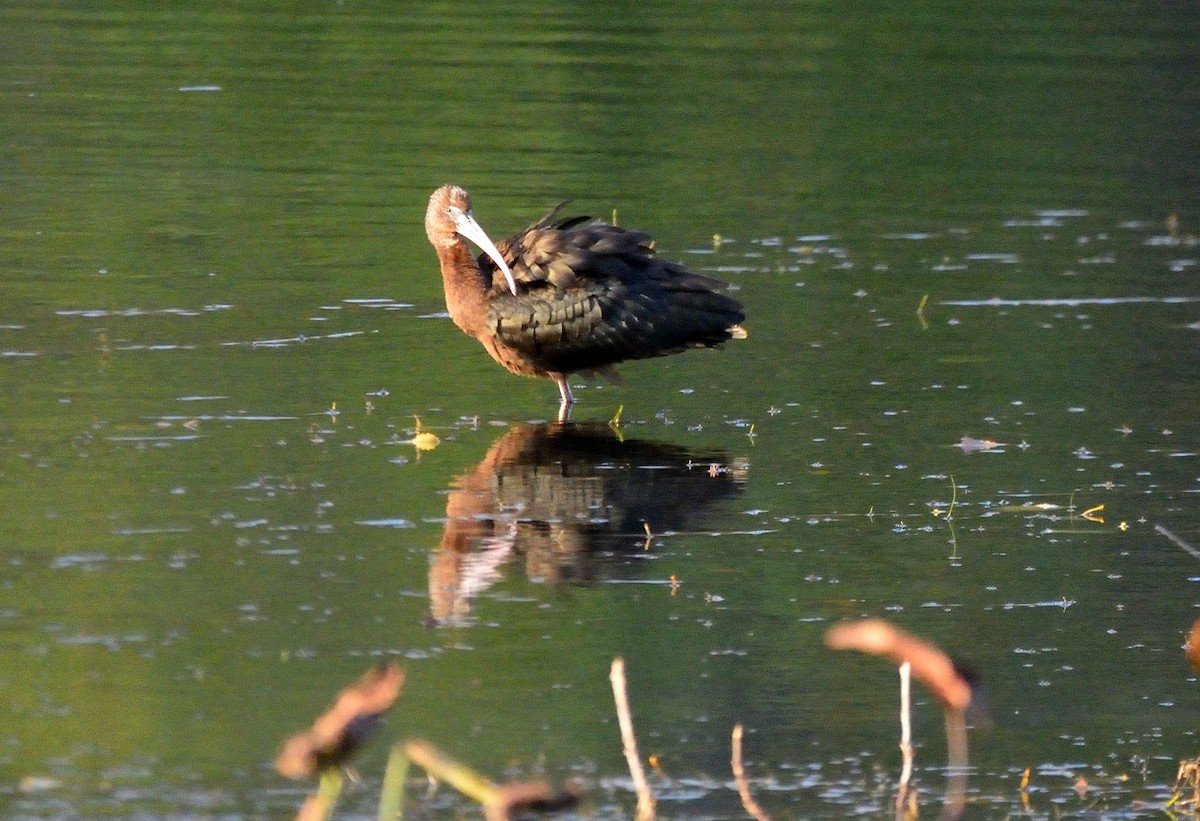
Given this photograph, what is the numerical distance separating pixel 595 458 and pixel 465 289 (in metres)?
1.50

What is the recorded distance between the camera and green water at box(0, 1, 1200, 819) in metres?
6.61

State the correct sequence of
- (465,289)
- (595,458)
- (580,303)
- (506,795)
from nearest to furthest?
1. (506,795)
2. (595,458)
3. (580,303)
4. (465,289)

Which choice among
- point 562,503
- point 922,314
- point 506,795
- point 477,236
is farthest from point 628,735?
point 922,314

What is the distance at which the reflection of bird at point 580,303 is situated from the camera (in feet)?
34.3

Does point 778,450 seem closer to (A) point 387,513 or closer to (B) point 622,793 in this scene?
(A) point 387,513

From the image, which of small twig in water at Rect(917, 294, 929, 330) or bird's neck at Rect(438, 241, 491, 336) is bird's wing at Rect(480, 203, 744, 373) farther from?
small twig in water at Rect(917, 294, 929, 330)

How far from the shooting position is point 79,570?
25.5 ft

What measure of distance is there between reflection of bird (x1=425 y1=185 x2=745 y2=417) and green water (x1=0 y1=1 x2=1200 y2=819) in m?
0.33

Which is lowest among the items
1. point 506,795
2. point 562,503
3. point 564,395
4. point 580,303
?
point 562,503

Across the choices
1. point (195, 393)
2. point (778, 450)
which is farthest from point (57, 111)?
point (778, 450)

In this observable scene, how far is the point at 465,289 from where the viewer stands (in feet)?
35.3

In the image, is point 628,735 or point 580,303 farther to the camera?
point 580,303

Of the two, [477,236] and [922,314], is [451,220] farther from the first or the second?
[922,314]

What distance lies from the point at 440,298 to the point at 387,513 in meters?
4.54
